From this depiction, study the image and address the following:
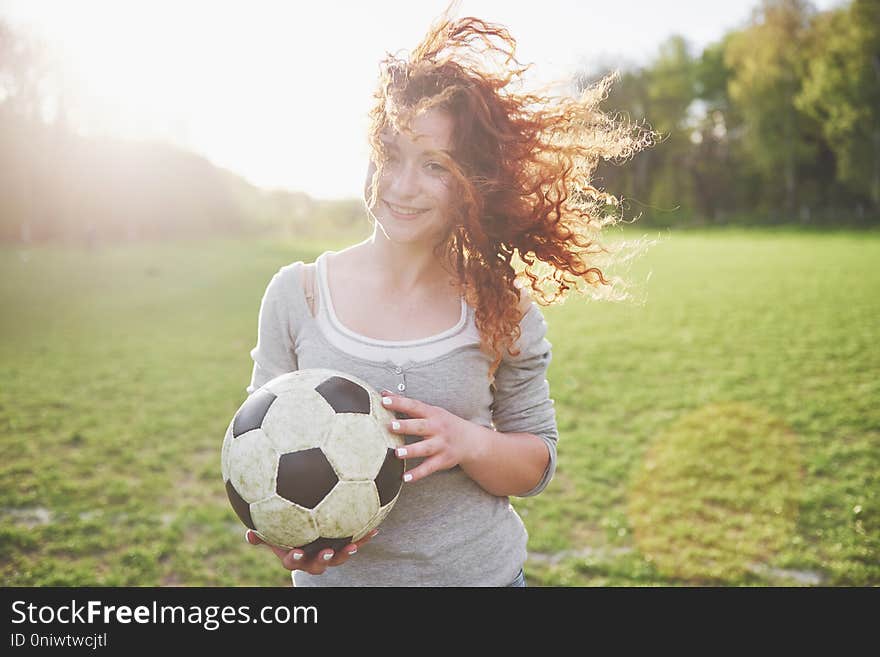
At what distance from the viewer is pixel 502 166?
1.93 meters

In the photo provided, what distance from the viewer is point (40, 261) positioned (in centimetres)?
2062

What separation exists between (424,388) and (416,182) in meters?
0.60

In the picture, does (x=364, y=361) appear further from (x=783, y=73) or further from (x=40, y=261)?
(x=783, y=73)

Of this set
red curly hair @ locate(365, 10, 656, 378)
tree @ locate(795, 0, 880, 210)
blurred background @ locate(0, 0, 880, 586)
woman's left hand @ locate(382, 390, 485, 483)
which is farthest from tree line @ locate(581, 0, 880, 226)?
woman's left hand @ locate(382, 390, 485, 483)

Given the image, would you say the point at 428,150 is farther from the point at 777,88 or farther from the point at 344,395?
the point at 777,88

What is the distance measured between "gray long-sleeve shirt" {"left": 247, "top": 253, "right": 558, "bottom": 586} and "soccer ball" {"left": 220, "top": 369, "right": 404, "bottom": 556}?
160 mm

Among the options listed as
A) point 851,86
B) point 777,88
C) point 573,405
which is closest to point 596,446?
point 573,405

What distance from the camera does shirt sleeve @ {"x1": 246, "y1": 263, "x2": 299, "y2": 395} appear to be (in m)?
1.86

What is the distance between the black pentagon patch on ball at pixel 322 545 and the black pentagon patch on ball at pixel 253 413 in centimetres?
34

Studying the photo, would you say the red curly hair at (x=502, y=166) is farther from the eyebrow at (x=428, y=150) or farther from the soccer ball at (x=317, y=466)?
the soccer ball at (x=317, y=466)

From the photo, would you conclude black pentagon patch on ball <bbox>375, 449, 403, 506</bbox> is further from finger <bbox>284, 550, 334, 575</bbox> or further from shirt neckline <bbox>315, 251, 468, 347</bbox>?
shirt neckline <bbox>315, 251, 468, 347</bbox>
